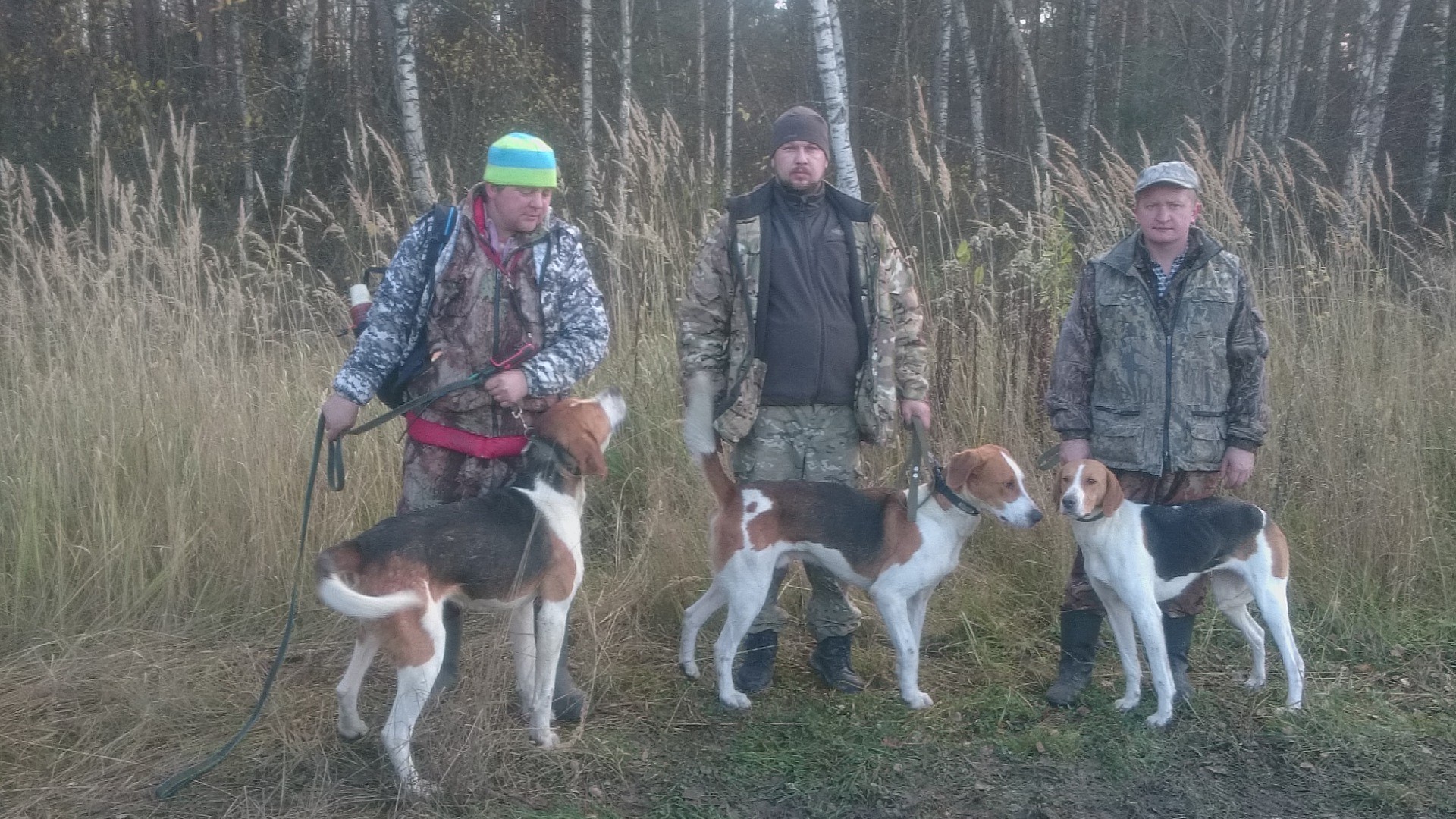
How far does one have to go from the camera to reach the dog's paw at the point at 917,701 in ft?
13.6

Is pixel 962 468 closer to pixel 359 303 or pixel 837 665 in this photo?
pixel 837 665

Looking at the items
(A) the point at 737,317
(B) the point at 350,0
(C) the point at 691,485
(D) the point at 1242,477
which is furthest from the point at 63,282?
(B) the point at 350,0

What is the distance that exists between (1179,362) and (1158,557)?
685 millimetres

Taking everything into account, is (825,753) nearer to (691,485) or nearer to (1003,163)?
(691,485)

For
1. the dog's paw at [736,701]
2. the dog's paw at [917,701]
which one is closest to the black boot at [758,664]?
the dog's paw at [736,701]

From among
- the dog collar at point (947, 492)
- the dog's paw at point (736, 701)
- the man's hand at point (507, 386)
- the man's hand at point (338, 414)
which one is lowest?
the dog's paw at point (736, 701)

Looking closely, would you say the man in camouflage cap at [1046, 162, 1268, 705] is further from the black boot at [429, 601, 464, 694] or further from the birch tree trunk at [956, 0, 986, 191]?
the birch tree trunk at [956, 0, 986, 191]

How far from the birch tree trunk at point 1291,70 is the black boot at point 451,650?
1199 centimetres

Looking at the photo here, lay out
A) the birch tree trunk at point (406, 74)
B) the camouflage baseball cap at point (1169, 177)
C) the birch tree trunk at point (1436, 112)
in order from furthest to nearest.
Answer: the birch tree trunk at point (1436, 112)
the birch tree trunk at point (406, 74)
the camouflage baseball cap at point (1169, 177)

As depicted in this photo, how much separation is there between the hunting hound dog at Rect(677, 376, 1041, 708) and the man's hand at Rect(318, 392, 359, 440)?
3.70 feet

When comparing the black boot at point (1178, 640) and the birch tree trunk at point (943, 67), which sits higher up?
the birch tree trunk at point (943, 67)

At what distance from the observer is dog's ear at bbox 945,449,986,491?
4.01 meters

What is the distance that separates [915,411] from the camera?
4.24 meters

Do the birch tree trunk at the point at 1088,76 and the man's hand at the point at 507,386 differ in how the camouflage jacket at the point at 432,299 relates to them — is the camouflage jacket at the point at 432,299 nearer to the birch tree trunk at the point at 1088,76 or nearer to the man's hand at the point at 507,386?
the man's hand at the point at 507,386
